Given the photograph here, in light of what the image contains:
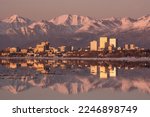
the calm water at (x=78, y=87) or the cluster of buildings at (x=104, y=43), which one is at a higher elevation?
the cluster of buildings at (x=104, y=43)

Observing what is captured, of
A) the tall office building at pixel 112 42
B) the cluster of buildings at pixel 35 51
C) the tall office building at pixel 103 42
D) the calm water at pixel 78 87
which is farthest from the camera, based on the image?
the cluster of buildings at pixel 35 51

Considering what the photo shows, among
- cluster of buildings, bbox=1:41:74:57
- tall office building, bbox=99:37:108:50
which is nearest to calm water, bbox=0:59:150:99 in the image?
tall office building, bbox=99:37:108:50

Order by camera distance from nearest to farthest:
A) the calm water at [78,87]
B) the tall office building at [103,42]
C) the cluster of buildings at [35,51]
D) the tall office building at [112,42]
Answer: the calm water at [78,87]
the tall office building at [112,42]
the tall office building at [103,42]
the cluster of buildings at [35,51]

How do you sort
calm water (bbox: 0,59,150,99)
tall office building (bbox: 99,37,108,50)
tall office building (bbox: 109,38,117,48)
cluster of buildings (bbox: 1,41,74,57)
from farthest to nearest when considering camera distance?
cluster of buildings (bbox: 1,41,74,57), tall office building (bbox: 99,37,108,50), tall office building (bbox: 109,38,117,48), calm water (bbox: 0,59,150,99)

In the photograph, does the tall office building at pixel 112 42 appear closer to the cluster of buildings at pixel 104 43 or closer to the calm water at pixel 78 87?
the cluster of buildings at pixel 104 43

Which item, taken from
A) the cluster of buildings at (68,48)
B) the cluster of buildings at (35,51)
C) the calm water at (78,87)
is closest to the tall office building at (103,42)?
the cluster of buildings at (68,48)

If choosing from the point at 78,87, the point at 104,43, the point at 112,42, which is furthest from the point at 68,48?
the point at 78,87

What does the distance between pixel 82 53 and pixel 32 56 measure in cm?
478

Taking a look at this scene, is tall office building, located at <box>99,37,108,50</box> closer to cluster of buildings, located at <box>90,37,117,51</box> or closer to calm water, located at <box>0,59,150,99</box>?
cluster of buildings, located at <box>90,37,117,51</box>

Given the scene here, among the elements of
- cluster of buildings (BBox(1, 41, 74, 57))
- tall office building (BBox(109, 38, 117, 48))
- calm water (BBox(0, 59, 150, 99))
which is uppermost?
tall office building (BBox(109, 38, 117, 48))

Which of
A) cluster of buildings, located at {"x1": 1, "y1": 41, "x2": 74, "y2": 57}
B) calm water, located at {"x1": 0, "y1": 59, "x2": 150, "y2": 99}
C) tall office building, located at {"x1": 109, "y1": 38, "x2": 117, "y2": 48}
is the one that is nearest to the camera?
calm water, located at {"x1": 0, "y1": 59, "x2": 150, "y2": 99}

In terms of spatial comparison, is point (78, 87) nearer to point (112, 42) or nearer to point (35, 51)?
point (112, 42)

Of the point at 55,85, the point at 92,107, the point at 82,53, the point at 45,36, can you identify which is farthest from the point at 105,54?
the point at 92,107

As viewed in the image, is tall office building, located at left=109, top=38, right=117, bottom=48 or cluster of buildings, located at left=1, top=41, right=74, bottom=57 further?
cluster of buildings, located at left=1, top=41, right=74, bottom=57
